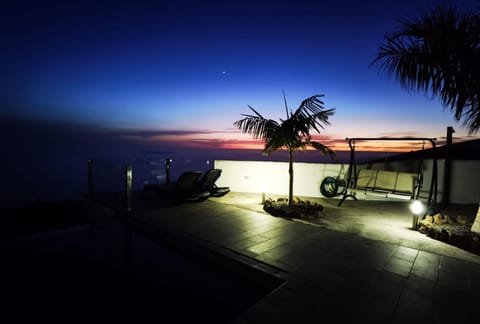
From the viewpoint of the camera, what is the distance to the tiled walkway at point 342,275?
82.9 inches

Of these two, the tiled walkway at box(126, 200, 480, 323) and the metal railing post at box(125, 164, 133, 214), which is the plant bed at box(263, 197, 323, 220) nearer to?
the tiled walkway at box(126, 200, 480, 323)

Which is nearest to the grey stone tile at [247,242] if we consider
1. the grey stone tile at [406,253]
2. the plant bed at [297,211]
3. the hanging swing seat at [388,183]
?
the plant bed at [297,211]

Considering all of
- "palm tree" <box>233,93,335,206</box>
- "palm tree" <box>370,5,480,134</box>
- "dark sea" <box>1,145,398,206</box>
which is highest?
"palm tree" <box>370,5,480,134</box>

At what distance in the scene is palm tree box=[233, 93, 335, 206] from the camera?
5715 mm

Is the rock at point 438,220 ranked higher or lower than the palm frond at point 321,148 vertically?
lower

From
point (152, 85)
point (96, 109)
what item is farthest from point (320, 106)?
point (96, 109)

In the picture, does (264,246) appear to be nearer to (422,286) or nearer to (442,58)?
(422,286)

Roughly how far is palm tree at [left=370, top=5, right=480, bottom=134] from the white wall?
3864mm

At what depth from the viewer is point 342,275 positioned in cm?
276

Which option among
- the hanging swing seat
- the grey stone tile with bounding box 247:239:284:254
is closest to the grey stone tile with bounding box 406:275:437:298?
the grey stone tile with bounding box 247:239:284:254

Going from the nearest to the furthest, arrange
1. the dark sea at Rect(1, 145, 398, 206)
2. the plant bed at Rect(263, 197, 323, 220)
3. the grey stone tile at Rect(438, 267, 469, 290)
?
the grey stone tile at Rect(438, 267, 469, 290)
the plant bed at Rect(263, 197, 323, 220)
the dark sea at Rect(1, 145, 398, 206)

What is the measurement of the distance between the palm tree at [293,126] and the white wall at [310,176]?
2.07 meters

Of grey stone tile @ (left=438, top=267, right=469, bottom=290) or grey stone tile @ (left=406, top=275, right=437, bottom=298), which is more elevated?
grey stone tile @ (left=438, top=267, right=469, bottom=290)

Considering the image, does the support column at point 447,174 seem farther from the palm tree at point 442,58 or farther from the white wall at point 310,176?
the palm tree at point 442,58
